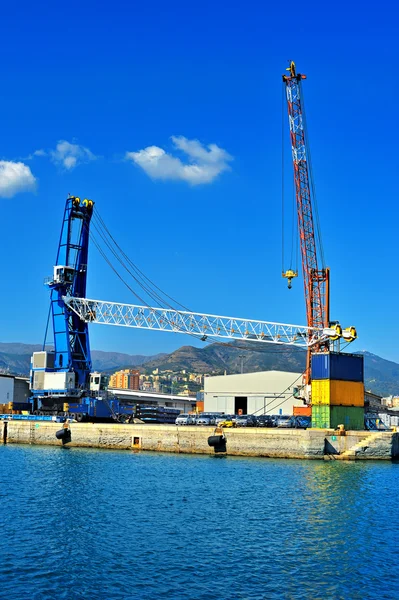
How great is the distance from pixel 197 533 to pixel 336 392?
35.5 metres

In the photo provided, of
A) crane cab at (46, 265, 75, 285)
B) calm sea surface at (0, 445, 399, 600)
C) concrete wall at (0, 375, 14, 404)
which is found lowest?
calm sea surface at (0, 445, 399, 600)

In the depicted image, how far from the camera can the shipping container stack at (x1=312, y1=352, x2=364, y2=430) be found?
2307 inches

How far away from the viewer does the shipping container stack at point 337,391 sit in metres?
58.6

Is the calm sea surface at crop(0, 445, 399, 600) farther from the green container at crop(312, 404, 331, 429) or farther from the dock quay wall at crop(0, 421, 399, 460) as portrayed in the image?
the green container at crop(312, 404, 331, 429)

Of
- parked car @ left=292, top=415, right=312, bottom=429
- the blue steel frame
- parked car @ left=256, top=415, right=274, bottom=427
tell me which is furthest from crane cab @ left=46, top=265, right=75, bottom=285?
Answer: parked car @ left=292, top=415, right=312, bottom=429

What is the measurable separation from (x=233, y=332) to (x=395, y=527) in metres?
51.2

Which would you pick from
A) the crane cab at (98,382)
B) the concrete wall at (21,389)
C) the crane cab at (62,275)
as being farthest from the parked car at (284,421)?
the concrete wall at (21,389)

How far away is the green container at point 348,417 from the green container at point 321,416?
35 centimetres

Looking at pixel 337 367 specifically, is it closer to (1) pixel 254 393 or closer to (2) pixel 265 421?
(2) pixel 265 421

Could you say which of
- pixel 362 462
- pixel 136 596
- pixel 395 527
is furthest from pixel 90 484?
pixel 362 462

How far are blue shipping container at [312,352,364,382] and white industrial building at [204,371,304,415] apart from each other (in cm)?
2404

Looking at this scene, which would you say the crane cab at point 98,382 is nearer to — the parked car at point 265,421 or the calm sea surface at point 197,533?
the parked car at point 265,421

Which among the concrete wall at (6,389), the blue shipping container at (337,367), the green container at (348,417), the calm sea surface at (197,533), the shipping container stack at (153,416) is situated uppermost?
the blue shipping container at (337,367)

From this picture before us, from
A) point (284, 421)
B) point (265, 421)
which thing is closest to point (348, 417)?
point (284, 421)
